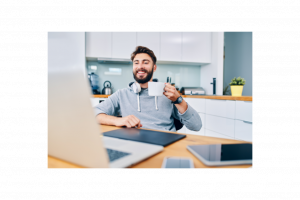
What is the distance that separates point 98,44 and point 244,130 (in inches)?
102

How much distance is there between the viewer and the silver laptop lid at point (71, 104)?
0.29 m

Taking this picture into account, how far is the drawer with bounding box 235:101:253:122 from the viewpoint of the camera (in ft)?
5.75

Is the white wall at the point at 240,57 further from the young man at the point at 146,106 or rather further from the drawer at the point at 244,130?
the young man at the point at 146,106

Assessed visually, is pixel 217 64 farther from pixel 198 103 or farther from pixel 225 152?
pixel 225 152

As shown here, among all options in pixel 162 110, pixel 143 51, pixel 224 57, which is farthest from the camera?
pixel 224 57

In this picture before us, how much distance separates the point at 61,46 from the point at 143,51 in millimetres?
1253

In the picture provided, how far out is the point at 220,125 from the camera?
222 centimetres

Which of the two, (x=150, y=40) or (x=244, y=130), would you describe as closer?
(x=244, y=130)

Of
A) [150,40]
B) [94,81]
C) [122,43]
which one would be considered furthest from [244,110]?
[94,81]

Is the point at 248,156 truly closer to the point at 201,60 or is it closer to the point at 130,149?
the point at 130,149

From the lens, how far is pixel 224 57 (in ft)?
10.3

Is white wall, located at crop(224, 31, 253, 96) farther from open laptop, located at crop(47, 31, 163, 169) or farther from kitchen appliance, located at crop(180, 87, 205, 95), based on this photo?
open laptop, located at crop(47, 31, 163, 169)
